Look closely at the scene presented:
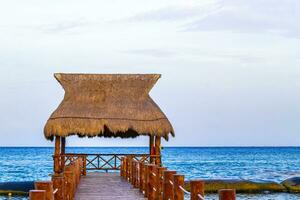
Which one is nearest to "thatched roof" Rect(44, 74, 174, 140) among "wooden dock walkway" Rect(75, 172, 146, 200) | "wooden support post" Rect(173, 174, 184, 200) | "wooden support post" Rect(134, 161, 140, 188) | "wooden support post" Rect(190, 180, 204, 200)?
"wooden dock walkway" Rect(75, 172, 146, 200)

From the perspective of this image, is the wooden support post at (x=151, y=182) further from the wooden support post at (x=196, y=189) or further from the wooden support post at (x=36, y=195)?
the wooden support post at (x=36, y=195)

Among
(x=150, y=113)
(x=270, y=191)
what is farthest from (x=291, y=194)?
(x=150, y=113)

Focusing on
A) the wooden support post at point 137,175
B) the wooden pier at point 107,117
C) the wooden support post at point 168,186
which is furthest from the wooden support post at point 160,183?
the wooden pier at point 107,117

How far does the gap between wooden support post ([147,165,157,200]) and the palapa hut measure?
326 inches

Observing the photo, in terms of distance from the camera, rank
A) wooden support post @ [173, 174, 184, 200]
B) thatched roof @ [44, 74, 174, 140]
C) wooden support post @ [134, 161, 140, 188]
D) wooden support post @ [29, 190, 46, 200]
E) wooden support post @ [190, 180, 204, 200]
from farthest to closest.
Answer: thatched roof @ [44, 74, 174, 140] < wooden support post @ [134, 161, 140, 188] < wooden support post @ [173, 174, 184, 200] < wooden support post @ [190, 180, 204, 200] < wooden support post @ [29, 190, 46, 200]

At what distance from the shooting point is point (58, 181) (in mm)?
10250

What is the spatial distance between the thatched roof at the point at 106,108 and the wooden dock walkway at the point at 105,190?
9.47 feet

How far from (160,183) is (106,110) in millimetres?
11328

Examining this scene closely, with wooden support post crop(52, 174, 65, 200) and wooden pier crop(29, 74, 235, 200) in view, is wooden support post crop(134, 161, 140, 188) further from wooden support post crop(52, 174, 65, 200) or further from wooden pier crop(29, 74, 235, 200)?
wooden support post crop(52, 174, 65, 200)

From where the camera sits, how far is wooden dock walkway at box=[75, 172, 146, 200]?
1447cm

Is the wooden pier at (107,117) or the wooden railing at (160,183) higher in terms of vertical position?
the wooden pier at (107,117)

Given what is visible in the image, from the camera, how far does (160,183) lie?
11984mm

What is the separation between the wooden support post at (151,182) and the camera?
12852 mm

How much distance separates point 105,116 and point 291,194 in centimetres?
1075
